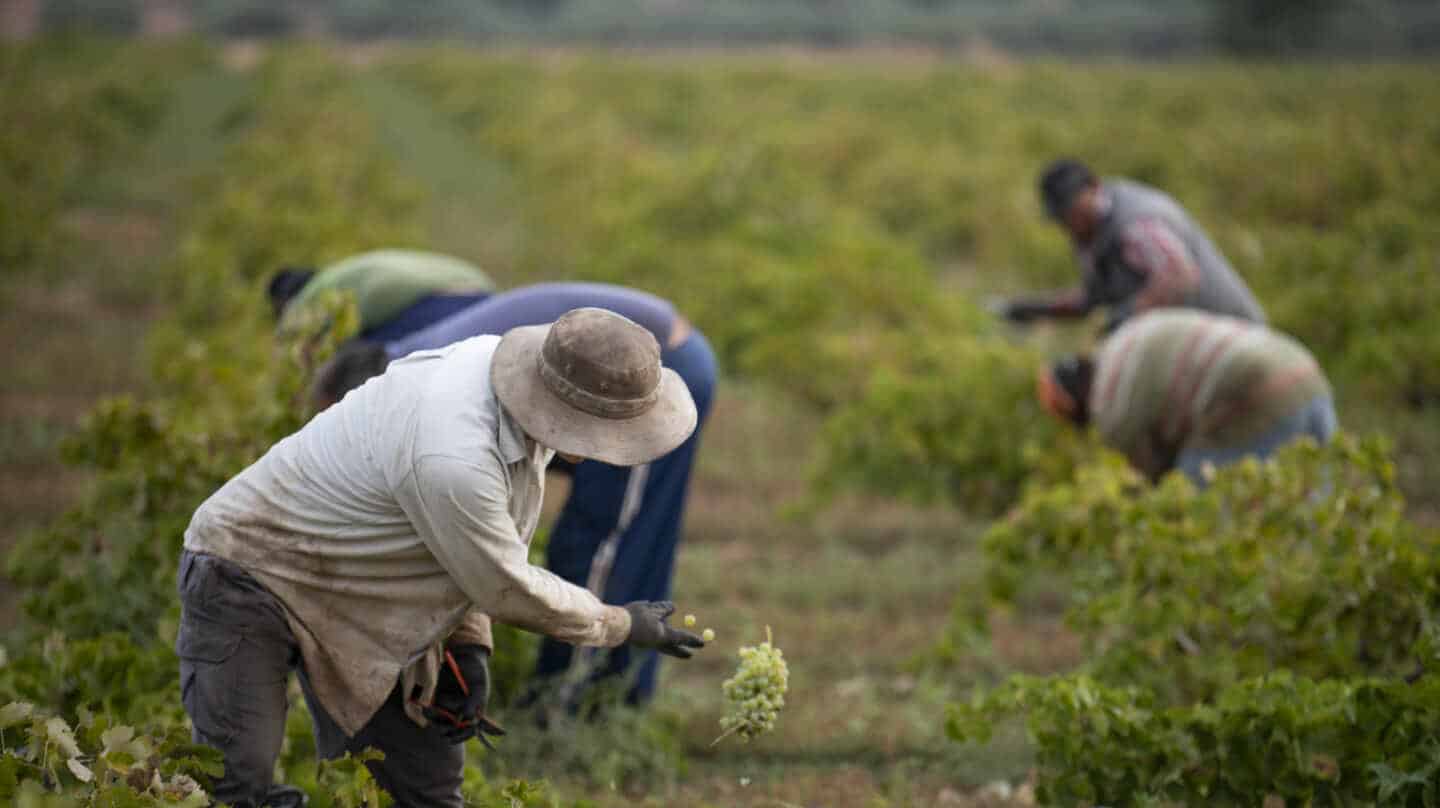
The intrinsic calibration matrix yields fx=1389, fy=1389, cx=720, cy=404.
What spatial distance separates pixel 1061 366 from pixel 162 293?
8.12 m

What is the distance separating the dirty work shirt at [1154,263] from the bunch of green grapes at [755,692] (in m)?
3.39

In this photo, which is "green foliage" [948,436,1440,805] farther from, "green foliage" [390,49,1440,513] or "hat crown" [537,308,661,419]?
"hat crown" [537,308,661,419]

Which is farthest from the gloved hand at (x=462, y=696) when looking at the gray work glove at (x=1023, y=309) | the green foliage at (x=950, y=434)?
the gray work glove at (x=1023, y=309)

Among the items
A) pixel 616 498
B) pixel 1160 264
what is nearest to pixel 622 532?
pixel 616 498

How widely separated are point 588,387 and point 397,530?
1.57ft

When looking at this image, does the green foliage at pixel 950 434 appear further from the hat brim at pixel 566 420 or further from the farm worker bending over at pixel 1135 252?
the hat brim at pixel 566 420

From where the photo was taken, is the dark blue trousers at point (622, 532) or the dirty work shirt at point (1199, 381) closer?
the dark blue trousers at point (622, 532)

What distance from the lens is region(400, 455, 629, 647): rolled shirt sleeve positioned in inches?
96.2

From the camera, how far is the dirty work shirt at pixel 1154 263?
18.6 ft

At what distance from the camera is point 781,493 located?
7.49 meters

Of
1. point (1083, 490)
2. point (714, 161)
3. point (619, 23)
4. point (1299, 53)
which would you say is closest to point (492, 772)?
point (1083, 490)

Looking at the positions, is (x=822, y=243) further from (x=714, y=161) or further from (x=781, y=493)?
(x=781, y=493)

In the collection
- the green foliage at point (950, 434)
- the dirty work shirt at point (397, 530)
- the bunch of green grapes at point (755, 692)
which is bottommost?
the green foliage at point (950, 434)

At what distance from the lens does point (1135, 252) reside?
5793 mm
